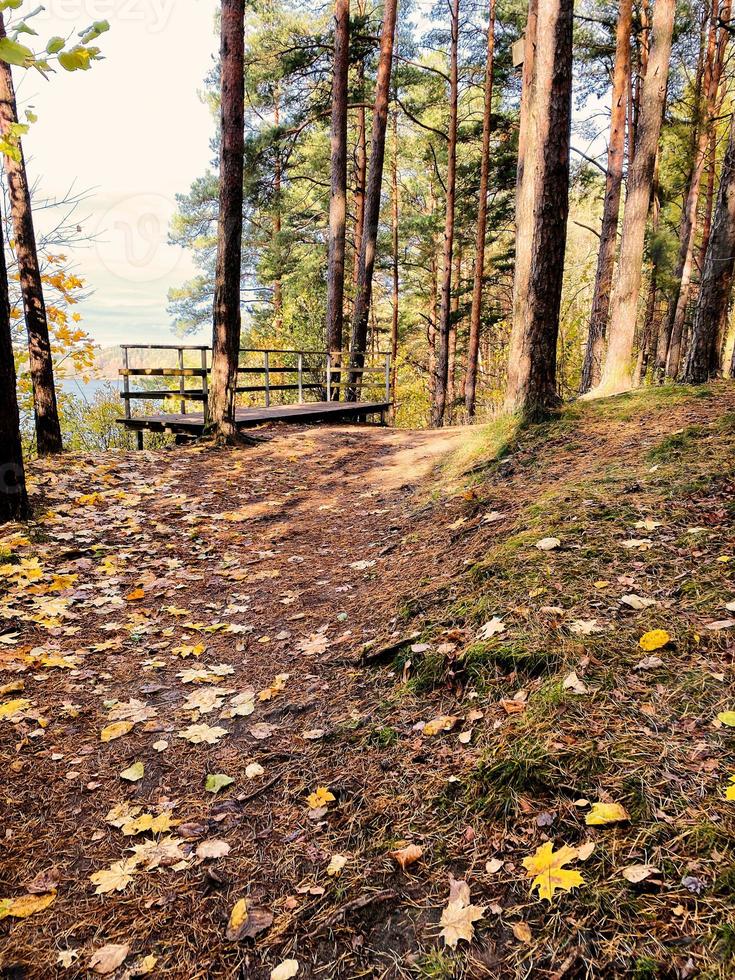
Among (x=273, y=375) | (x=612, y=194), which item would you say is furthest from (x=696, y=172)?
(x=273, y=375)

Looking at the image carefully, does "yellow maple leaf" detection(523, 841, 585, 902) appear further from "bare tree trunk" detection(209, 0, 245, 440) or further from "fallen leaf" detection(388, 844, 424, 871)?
"bare tree trunk" detection(209, 0, 245, 440)

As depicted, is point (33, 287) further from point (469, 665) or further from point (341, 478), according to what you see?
point (469, 665)

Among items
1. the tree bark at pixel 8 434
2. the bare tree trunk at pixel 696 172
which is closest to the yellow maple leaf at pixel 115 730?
the tree bark at pixel 8 434

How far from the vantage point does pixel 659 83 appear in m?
9.20

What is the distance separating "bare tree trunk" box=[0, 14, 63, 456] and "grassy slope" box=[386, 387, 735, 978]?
24.4 ft

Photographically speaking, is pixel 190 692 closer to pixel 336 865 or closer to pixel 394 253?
pixel 336 865

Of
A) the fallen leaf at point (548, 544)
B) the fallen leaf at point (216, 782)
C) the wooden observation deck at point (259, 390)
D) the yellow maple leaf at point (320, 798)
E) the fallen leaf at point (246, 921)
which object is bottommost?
the fallen leaf at point (216, 782)

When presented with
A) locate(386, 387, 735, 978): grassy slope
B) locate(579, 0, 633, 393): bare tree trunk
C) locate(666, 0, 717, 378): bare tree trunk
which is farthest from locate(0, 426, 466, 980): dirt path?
locate(666, 0, 717, 378): bare tree trunk

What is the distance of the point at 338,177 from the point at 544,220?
34.8ft

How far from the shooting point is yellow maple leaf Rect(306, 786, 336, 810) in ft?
7.75

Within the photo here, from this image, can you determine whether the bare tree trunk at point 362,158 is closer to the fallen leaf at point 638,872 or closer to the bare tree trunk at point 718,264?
the bare tree trunk at point 718,264

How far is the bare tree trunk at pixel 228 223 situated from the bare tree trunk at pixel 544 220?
4.39m

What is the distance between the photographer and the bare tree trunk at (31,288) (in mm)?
7914

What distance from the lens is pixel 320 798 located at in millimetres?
2379
